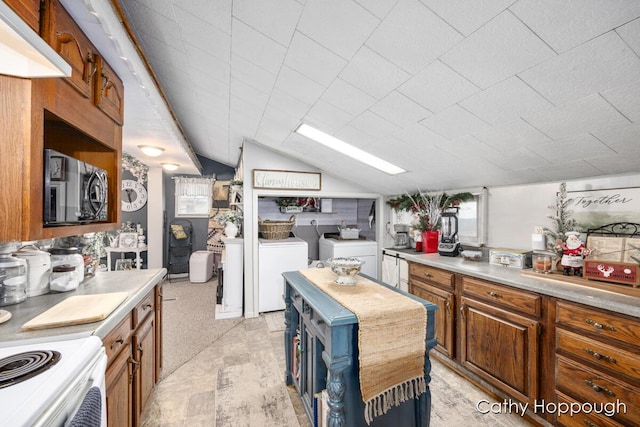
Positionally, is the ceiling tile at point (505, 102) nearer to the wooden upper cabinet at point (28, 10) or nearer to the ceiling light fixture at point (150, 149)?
the wooden upper cabinet at point (28, 10)

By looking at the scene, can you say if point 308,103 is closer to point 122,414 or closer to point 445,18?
point 445,18

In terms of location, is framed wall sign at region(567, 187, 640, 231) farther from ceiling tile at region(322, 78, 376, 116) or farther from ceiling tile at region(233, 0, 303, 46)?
ceiling tile at region(233, 0, 303, 46)

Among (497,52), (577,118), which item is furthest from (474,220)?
(497,52)

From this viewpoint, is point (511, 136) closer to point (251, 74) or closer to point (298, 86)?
point (298, 86)

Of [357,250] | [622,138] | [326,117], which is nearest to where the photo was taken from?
[622,138]

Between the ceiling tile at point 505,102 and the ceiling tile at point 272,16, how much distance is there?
3.38 feet

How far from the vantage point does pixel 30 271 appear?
1419mm

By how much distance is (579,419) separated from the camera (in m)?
1.50

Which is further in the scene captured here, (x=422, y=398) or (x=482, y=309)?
(x=482, y=309)

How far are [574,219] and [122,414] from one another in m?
3.12

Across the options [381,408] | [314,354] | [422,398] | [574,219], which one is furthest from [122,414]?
[574,219]

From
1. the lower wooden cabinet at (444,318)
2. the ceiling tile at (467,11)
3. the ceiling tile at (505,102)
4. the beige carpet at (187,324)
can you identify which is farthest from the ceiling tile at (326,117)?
the beige carpet at (187,324)

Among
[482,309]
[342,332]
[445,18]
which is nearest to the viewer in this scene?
[445,18]

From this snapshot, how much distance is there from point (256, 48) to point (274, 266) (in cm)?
268
